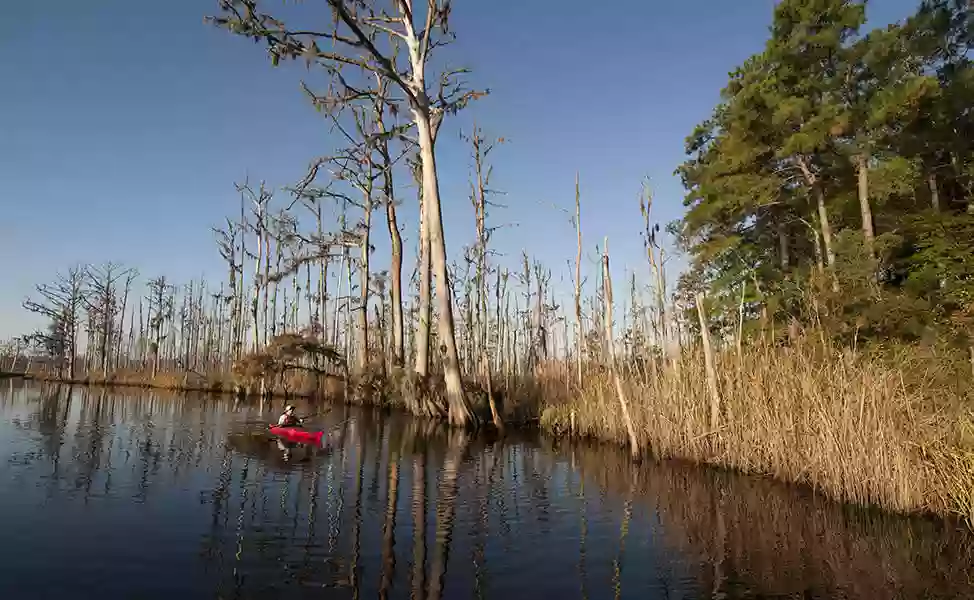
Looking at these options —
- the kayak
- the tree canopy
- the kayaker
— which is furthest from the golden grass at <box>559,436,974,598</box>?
the tree canopy

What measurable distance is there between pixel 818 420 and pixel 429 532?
5906mm

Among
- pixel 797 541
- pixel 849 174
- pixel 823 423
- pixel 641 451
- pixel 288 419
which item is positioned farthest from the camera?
pixel 849 174

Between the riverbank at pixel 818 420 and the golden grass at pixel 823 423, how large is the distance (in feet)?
0.06

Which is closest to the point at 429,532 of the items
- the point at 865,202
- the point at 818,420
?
the point at 818,420

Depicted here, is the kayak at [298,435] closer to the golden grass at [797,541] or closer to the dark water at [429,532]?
the dark water at [429,532]

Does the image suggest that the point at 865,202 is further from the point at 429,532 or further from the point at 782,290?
the point at 429,532

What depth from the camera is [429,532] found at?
20.2 ft

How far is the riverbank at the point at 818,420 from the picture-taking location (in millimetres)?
7137

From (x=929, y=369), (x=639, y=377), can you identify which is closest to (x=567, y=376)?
(x=639, y=377)

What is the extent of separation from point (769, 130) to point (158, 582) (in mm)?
23741

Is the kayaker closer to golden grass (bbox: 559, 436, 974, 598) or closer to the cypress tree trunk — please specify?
golden grass (bbox: 559, 436, 974, 598)

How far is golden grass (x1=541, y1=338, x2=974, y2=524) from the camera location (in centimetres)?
712

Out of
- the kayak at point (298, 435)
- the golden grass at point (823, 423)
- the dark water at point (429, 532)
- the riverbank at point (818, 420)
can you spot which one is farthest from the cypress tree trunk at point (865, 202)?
the kayak at point (298, 435)

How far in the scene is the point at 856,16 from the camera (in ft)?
67.5
